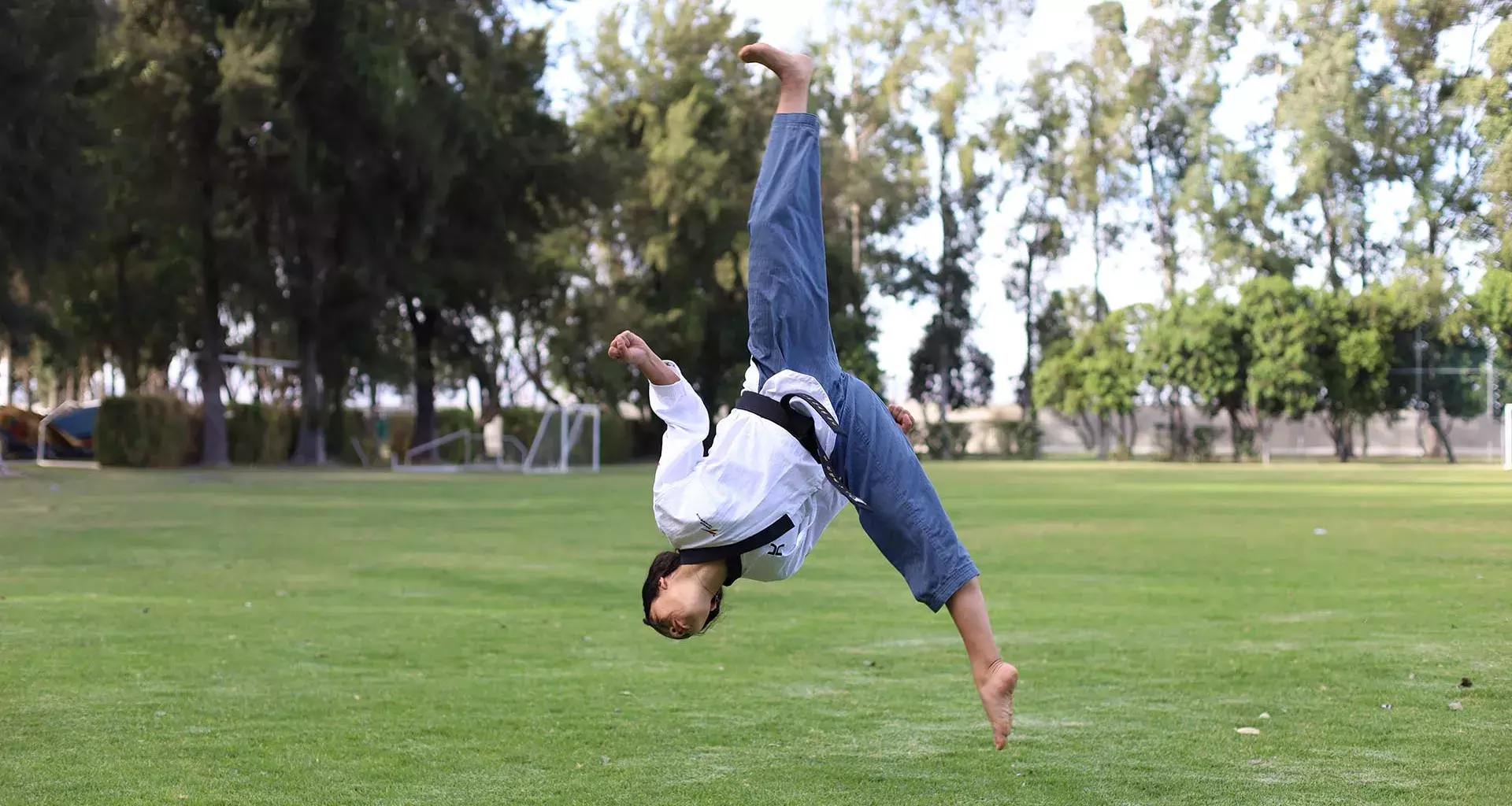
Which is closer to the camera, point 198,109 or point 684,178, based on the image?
point 198,109

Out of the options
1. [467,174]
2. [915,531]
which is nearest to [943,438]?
[467,174]

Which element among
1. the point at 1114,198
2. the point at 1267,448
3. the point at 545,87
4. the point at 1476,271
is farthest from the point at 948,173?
the point at 1476,271

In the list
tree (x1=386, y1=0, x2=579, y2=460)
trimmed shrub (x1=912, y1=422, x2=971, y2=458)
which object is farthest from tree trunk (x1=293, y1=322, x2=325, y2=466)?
trimmed shrub (x1=912, y1=422, x2=971, y2=458)

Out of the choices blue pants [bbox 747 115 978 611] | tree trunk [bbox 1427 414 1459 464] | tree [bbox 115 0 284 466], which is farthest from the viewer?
tree trunk [bbox 1427 414 1459 464]

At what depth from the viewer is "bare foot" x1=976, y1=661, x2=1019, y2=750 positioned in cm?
464

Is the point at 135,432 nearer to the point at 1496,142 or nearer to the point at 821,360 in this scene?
the point at 1496,142

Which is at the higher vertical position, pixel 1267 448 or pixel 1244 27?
pixel 1244 27

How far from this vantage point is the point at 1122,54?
58.6m

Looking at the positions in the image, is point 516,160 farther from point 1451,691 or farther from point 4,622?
point 1451,691

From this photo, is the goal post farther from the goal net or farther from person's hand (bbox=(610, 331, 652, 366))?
person's hand (bbox=(610, 331, 652, 366))

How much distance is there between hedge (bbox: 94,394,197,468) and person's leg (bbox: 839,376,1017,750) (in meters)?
35.7

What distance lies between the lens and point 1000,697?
15.3 feet

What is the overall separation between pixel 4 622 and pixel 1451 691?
780 cm

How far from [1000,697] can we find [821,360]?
4.14 feet
